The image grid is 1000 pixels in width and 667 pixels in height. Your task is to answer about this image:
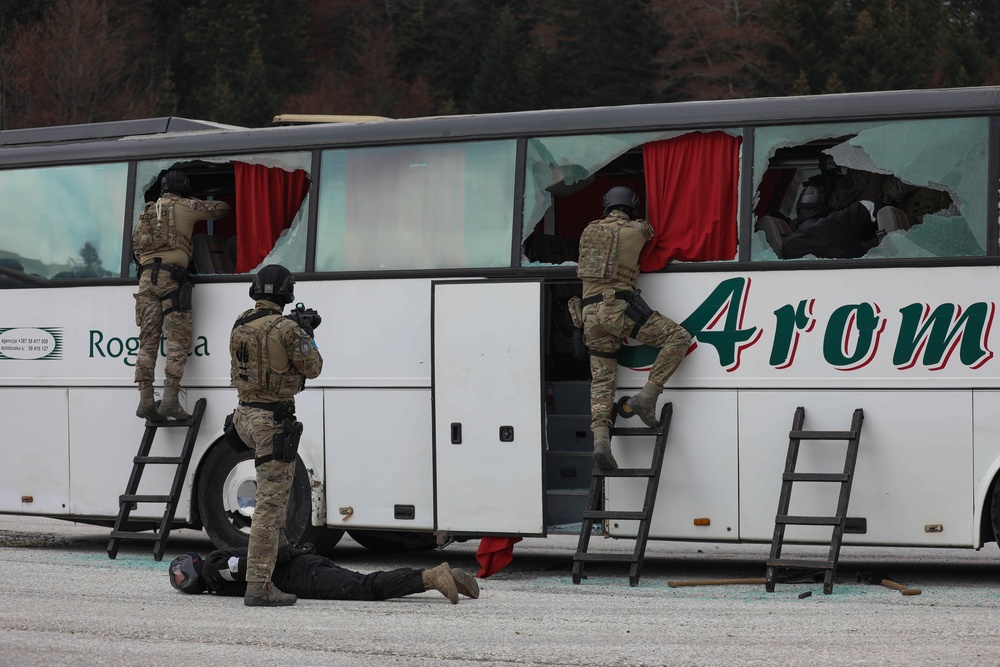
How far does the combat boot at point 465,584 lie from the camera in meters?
8.52

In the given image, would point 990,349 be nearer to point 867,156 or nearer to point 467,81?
point 867,156

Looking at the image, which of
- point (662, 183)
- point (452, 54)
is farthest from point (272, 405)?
point (452, 54)

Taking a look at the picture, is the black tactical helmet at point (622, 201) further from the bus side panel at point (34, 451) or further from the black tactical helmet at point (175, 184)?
the bus side panel at point (34, 451)

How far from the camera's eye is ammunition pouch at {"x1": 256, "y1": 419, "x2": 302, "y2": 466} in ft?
28.3

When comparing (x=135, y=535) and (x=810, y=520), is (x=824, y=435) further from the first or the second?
(x=135, y=535)

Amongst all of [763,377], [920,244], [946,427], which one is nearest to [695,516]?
[763,377]

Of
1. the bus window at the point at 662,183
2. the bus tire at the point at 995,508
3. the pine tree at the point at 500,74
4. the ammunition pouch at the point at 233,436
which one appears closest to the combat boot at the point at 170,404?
the ammunition pouch at the point at 233,436

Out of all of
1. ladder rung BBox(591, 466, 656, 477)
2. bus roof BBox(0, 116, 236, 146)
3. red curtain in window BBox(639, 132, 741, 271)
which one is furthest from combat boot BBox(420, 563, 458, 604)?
bus roof BBox(0, 116, 236, 146)

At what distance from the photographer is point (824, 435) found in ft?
30.9

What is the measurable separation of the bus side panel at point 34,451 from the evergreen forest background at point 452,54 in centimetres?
3201

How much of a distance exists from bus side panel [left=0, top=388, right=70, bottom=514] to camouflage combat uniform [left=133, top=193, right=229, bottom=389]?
1046 millimetres

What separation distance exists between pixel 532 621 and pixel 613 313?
254cm

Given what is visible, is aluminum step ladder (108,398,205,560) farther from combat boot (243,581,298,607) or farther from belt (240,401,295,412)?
combat boot (243,581,298,607)

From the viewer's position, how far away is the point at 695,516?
9906 mm
